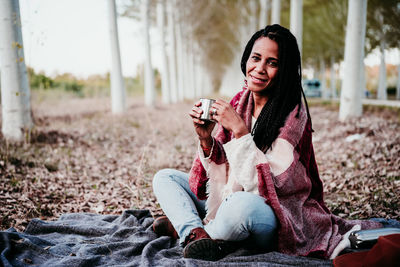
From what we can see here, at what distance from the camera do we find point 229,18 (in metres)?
26.8

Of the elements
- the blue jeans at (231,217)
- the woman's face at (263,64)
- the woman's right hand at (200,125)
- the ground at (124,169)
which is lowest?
the ground at (124,169)

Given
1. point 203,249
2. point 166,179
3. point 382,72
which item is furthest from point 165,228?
point 382,72

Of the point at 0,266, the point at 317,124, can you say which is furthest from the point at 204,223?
the point at 317,124

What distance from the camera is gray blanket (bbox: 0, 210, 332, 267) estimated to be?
214cm

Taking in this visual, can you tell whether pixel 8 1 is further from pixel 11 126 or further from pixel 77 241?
pixel 77 241

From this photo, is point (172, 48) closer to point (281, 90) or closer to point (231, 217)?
point (281, 90)

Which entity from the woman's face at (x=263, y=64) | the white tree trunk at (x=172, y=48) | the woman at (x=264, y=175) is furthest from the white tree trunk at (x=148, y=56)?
the woman's face at (x=263, y=64)

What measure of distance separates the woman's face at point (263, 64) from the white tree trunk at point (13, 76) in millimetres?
4821

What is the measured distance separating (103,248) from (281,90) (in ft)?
5.88

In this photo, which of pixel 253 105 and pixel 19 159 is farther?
pixel 19 159

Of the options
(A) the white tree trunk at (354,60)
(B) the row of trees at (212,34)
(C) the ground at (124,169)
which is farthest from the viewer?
(A) the white tree trunk at (354,60)

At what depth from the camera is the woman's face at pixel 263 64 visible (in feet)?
7.54

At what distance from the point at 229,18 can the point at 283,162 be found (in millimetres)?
26647

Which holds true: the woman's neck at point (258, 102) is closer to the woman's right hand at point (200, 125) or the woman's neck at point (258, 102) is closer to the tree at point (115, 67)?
the woman's right hand at point (200, 125)
